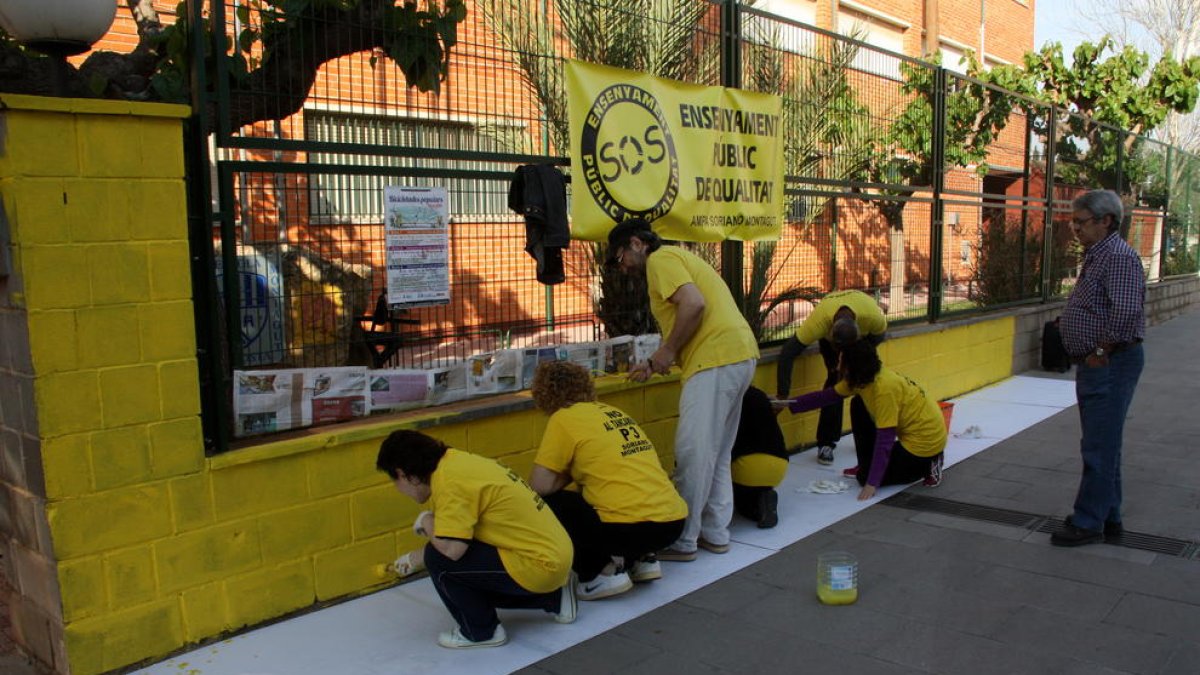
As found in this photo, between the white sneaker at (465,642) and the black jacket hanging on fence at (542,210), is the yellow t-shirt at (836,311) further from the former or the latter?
the white sneaker at (465,642)

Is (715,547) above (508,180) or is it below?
below

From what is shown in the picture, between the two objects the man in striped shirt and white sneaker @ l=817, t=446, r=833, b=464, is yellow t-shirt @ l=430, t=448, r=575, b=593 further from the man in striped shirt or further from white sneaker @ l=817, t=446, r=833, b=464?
white sneaker @ l=817, t=446, r=833, b=464

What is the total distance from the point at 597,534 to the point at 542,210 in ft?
6.25

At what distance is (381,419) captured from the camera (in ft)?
15.7

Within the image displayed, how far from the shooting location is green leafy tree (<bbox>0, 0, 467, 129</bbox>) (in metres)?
4.09

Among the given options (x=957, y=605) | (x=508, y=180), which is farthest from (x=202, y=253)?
(x=957, y=605)

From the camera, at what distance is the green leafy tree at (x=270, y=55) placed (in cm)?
409

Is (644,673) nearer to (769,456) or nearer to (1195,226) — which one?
(769,456)

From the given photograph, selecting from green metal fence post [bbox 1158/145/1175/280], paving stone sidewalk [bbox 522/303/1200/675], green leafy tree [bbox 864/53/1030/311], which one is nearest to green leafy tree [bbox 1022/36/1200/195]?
green metal fence post [bbox 1158/145/1175/280]

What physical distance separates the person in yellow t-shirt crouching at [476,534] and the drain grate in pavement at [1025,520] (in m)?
2.88

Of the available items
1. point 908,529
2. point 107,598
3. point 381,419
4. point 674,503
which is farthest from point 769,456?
point 107,598

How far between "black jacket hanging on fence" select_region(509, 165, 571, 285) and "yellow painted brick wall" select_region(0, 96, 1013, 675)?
1.53 m

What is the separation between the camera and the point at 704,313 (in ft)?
16.5

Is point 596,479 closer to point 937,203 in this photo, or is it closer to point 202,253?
point 202,253
